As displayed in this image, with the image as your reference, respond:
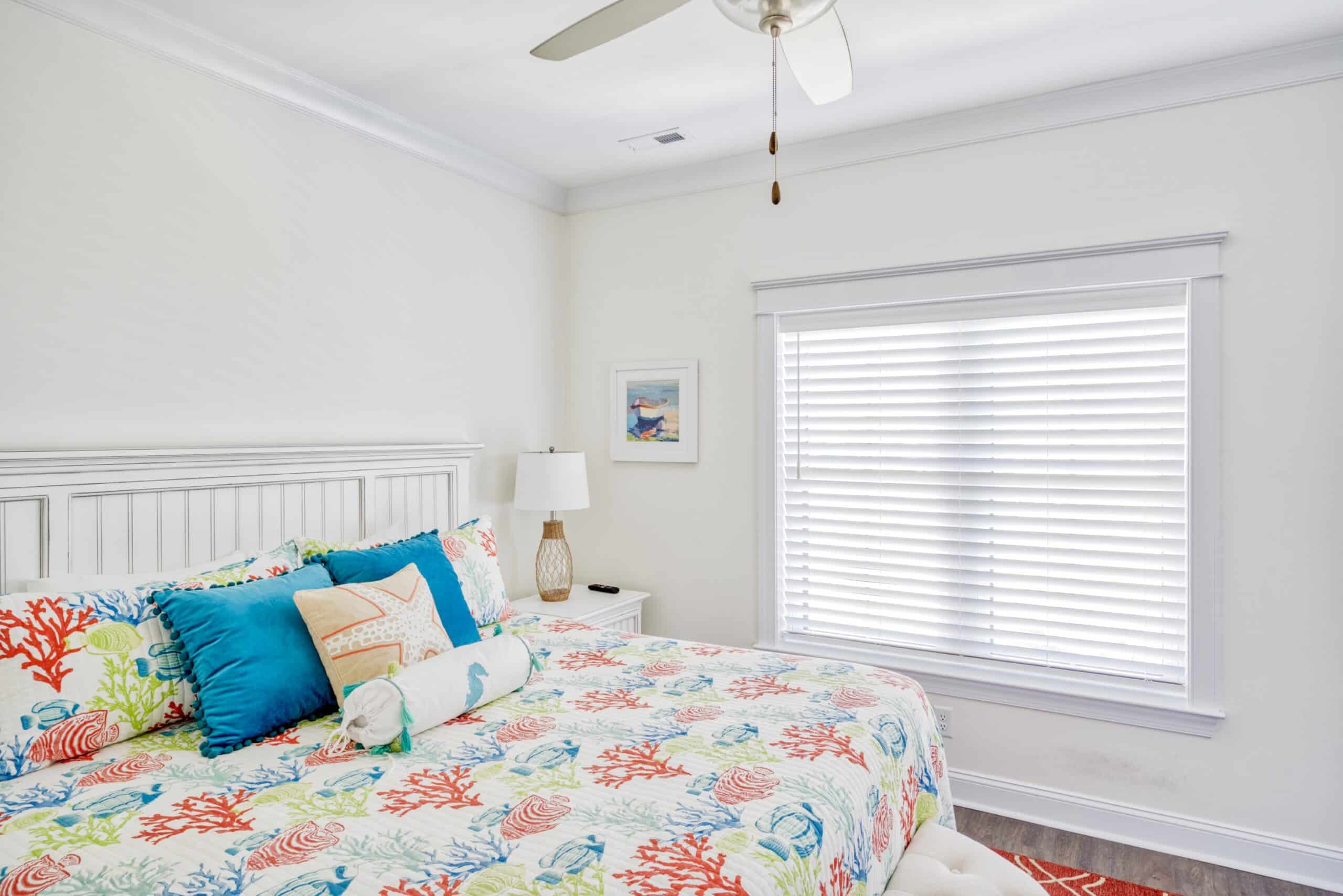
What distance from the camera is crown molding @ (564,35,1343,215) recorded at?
2422 mm

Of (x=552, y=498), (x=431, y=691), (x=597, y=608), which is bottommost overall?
(x=597, y=608)

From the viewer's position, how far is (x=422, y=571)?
2.28m

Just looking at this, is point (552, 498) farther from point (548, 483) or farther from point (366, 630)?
point (366, 630)

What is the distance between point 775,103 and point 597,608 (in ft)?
6.88

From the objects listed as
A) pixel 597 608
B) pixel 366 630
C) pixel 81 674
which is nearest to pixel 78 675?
pixel 81 674

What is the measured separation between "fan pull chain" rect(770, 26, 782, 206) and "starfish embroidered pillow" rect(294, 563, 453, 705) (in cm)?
141

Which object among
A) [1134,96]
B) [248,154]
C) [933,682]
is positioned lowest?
[933,682]

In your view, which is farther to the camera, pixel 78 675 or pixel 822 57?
pixel 822 57

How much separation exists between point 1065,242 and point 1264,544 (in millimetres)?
1193

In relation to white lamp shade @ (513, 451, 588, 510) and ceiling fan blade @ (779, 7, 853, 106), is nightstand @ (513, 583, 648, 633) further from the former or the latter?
ceiling fan blade @ (779, 7, 853, 106)

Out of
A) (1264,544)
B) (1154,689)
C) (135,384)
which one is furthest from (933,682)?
(135,384)

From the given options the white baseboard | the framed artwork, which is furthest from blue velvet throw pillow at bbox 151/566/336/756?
the white baseboard

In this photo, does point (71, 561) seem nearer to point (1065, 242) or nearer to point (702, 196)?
point (702, 196)

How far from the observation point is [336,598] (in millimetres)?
1923
